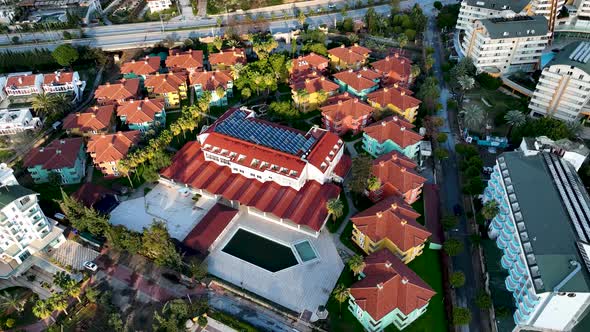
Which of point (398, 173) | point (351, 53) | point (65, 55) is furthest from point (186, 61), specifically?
point (398, 173)

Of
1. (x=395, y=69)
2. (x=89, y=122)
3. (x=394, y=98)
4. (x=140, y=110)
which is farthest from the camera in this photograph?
(x=395, y=69)

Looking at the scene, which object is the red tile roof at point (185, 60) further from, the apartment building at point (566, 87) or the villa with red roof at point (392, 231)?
the apartment building at point (566, 87)

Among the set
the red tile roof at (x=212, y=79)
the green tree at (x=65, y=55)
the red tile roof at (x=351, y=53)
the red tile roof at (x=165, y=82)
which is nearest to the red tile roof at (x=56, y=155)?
the red tile roof at (x=165, y=82)

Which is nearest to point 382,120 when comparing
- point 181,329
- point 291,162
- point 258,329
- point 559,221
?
point 291,162

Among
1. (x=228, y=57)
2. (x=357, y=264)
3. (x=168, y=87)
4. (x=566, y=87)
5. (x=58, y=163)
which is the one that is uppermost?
(x=566, y=87)

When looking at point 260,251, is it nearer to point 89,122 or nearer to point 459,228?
point 459,228

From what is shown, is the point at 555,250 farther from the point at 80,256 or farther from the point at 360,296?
the point at 80,256
